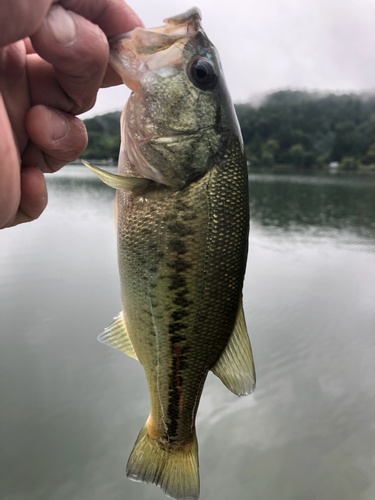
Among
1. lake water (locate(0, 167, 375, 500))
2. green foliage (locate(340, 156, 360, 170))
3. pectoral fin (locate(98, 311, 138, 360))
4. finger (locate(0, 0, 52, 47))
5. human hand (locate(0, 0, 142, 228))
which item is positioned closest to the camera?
finger (locate(0, 0, 52, 47))

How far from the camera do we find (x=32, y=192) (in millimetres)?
1604

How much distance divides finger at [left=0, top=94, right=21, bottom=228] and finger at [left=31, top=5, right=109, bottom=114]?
0.23m

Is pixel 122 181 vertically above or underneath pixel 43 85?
underneath

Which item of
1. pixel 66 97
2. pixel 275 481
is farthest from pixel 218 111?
pixel 275 481

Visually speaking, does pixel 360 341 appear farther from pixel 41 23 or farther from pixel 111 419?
pixel 41 23

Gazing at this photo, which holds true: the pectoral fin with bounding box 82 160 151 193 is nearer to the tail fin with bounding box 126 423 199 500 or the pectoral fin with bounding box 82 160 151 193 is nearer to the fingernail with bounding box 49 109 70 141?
the fingernail with bounding box 49 109 70 141

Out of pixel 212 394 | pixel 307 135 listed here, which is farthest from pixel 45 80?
pixel 307 135

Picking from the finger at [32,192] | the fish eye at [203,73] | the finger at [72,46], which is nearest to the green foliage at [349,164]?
the fish eye at [203,73]

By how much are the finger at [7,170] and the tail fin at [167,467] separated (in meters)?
1.29

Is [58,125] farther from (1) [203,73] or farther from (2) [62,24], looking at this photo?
(1) [203,73]

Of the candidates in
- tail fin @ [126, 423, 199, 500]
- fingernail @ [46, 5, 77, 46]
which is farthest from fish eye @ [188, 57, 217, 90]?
tail fin @ [126, 423, 199, 500]

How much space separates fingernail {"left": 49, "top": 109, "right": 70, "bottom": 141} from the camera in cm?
145

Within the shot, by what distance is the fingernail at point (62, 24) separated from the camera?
3.55 feet

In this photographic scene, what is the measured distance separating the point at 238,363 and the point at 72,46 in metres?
1.46
